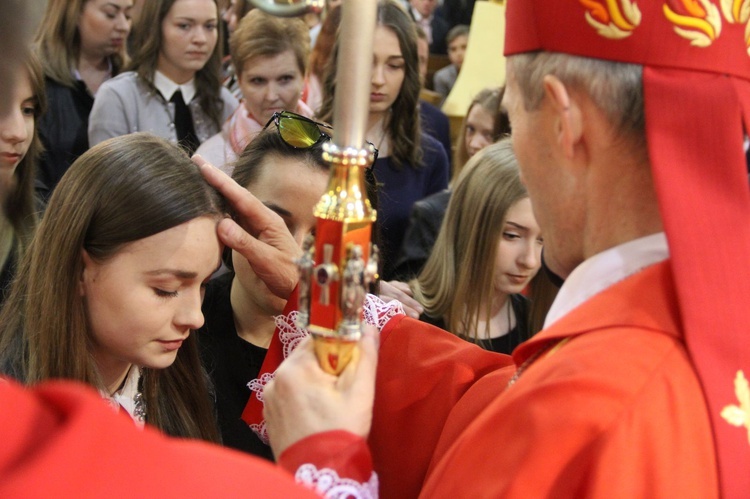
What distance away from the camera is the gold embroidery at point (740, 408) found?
1.27 meters

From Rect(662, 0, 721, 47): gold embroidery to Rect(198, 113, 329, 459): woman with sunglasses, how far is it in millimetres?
1220

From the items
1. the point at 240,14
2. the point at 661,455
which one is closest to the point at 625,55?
the point at 661,455

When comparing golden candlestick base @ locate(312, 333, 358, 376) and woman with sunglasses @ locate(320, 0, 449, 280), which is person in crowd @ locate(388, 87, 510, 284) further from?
golden candlestick base @ locate(312, 333, 358, 376)

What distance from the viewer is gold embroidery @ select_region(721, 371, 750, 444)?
127 cm

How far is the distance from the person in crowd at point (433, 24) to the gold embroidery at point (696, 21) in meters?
6.84

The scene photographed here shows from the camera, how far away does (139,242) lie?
77.7 inches

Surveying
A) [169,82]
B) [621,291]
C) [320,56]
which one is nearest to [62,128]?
[169,82]

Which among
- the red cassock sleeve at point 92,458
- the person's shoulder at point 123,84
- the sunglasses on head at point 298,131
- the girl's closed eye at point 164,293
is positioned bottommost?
the girl's closed eye at point 164,293

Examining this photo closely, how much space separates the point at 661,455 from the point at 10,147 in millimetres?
2057

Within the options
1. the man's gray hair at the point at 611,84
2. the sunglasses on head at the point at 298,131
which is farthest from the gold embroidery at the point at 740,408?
the sunglasses on head at the point at 298,131

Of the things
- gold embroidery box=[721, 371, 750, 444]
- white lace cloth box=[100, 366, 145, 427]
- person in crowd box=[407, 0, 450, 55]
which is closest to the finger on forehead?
white lace cloth box=[100, 366, 145, 427]

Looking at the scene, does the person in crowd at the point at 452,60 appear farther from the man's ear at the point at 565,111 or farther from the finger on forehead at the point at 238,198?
the man's ear at the point at 565,111

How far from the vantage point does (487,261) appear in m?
3.14

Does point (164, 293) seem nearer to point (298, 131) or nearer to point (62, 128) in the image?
point (298, 131)
